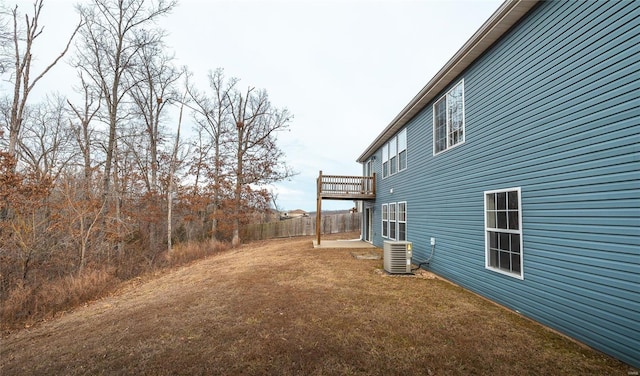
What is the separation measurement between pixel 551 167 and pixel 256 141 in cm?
1760

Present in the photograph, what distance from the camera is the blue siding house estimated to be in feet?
9.78

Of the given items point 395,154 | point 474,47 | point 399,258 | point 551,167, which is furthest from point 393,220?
point 551,167

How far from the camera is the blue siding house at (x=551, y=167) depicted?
298 cm

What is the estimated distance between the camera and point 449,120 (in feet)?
22.4

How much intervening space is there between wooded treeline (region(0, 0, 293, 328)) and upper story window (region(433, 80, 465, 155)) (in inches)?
408

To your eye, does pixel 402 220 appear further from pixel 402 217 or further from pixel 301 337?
pixel 301 337

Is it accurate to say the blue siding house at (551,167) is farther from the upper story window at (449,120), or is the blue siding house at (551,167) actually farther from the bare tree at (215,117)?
the bare tree at (215,117)

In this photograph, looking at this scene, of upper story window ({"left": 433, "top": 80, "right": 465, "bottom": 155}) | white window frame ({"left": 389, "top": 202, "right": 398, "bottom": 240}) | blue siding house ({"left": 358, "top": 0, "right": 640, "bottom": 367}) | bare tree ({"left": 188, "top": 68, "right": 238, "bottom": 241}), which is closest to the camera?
blue siding house ({"left": 358, "top": 0, "right": 640, "bottom": 367})

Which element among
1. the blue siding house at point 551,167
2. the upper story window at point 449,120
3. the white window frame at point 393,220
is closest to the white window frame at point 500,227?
the blue siding house at point 551,167

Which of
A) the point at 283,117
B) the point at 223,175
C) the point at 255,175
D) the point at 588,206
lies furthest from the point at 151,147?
the point at 588,206

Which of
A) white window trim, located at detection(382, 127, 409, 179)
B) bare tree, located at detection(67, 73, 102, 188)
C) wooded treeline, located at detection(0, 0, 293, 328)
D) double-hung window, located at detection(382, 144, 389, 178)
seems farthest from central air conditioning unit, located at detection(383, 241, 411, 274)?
bare tree, located at detection(67, 73, 102, 188)

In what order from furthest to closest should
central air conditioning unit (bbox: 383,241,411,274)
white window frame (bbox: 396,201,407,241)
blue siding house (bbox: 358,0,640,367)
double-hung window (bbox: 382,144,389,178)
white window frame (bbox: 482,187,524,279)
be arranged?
1. double-hung window (bbox: 382,144,389,178)
2. white window frame (bbox: 396,201,407,241)
3. central air conditioning unit (bbox: 383,241,411,274)
4. white window frame (bbox: 482,187,524,279)
5. blue siding house (bbox: 358,0,640,367)

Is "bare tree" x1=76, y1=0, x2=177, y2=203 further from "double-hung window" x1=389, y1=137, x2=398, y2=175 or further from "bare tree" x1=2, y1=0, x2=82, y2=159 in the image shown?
"double-hung window" x1=389, y1=137, x2=398, y2=175

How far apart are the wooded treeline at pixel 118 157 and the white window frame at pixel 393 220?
9727 millimetres
